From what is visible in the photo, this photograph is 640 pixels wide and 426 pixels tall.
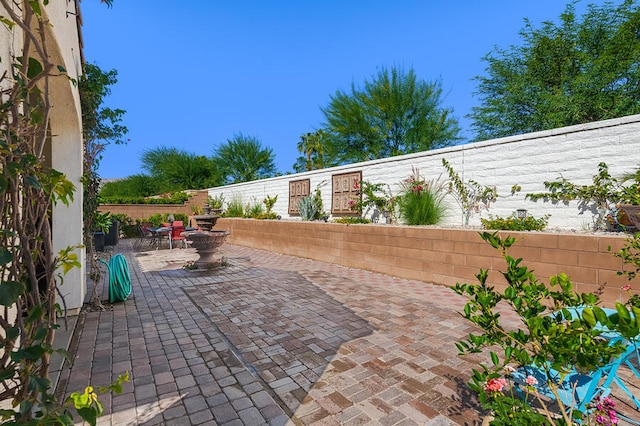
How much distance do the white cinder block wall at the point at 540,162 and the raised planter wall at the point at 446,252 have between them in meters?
0.87

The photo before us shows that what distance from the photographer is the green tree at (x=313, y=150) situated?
2248cm

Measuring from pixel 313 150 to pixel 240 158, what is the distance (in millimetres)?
6246

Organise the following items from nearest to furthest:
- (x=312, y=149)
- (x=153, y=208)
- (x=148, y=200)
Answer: (x=153, y=208), (x=148, y=200), (x=312, y=149)

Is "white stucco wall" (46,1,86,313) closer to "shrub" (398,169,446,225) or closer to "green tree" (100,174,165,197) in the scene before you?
"shrub" (398,169,446,225)

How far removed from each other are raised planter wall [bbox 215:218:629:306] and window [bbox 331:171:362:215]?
2.71 feet

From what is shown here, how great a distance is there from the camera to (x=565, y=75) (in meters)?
14.1

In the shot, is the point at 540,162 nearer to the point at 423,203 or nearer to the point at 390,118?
the point at 423,203

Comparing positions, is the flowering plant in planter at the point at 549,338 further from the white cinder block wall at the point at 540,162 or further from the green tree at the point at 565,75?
the green tree at the point at 565,75

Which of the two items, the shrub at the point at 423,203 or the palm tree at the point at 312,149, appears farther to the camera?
the palm tree at the point at 312,149

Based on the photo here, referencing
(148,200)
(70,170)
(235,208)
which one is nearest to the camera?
(70,170)

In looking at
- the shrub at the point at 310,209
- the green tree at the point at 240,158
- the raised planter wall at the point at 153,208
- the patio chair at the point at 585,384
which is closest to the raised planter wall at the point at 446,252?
the shrub at the point at 310,209

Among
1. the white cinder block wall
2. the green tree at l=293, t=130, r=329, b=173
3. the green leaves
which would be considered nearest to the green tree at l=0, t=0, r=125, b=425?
Result: the green leaves

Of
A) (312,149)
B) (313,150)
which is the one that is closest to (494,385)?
(312,149)

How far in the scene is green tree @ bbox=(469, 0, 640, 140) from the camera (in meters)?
12.6
